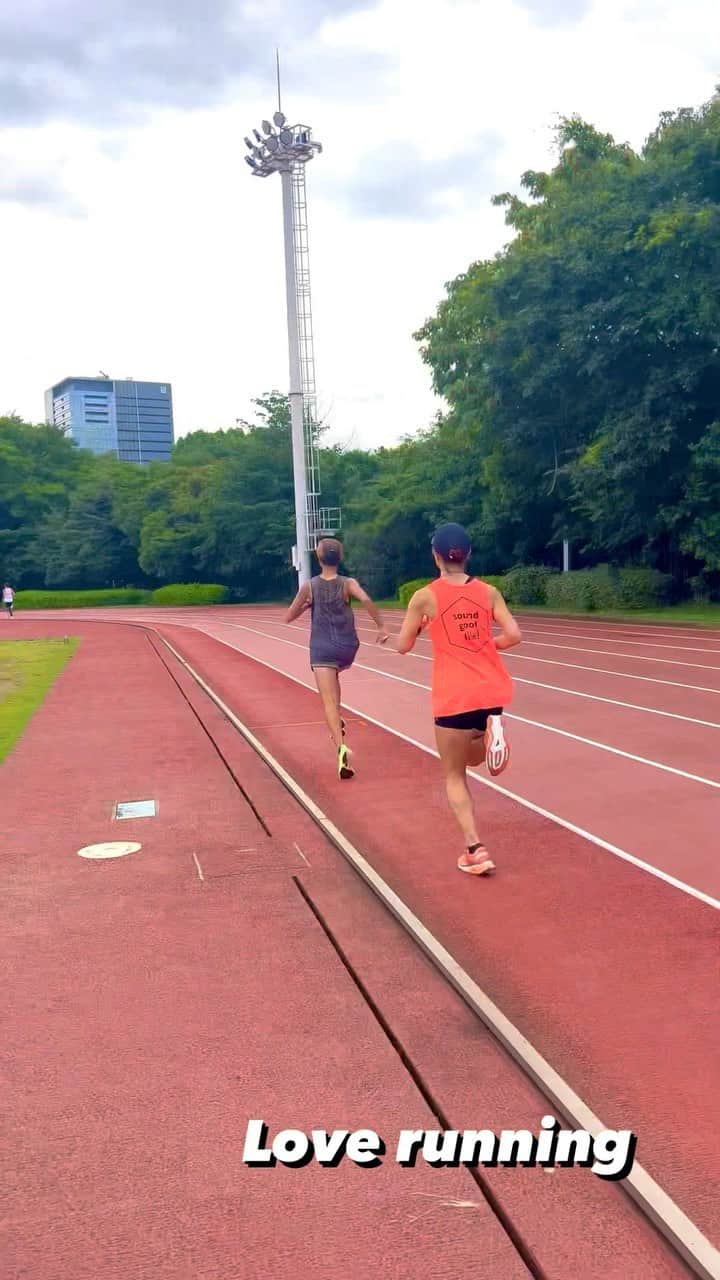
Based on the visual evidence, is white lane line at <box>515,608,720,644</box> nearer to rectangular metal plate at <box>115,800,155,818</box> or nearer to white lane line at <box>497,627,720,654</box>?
white lane line at <box>497,627,720,654</box>

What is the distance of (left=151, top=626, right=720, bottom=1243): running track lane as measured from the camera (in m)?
3.46

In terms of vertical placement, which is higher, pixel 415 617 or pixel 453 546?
pixel 453 546

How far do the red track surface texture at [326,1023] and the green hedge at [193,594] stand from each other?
184 ft

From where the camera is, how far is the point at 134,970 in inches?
193

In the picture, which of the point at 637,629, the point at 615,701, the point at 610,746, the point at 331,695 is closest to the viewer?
the point at 331,695

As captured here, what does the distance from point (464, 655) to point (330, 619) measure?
3.29 m

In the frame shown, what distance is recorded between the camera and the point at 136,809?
8234mm

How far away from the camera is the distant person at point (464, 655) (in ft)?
19.1

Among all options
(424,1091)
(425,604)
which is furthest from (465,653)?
(424,1091)

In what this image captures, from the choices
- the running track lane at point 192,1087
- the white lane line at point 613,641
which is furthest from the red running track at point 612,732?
the running track lane at point 192,1087

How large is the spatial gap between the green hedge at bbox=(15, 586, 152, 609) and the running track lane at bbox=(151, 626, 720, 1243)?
202 ft

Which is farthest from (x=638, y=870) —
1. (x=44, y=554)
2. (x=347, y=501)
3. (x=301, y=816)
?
(x=44, y=554)

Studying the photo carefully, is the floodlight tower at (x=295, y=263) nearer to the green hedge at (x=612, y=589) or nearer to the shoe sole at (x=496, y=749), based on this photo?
the green hedge at (x=612, y=589)

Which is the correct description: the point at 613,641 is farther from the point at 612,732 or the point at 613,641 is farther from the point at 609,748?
the point at 609,748
